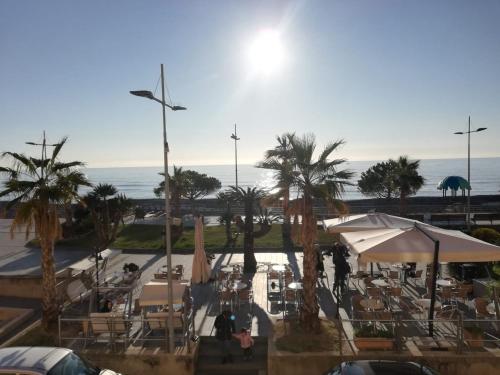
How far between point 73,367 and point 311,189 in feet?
21.9

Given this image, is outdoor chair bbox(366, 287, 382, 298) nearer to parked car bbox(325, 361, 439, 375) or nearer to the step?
the step

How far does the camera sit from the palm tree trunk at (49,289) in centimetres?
1213

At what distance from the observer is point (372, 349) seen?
32.7 feet

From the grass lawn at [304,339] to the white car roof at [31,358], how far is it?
4964 mm

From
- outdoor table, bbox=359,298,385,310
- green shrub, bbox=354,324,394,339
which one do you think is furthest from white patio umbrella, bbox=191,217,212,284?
green shrub, bbox=354,324,394,339

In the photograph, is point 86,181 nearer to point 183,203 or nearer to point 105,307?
point 105,307

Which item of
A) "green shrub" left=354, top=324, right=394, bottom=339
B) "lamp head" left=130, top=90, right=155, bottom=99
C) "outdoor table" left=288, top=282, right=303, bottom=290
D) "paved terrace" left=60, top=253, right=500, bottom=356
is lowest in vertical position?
"paved terrace" left=60, top=253, right=500, bottom=356

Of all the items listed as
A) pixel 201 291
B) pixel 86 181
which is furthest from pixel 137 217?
pixel 86 181

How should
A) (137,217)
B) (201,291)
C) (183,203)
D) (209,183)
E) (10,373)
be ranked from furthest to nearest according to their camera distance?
(209,183) → (183,203) → (137,217) → (201,291) → (10,373)

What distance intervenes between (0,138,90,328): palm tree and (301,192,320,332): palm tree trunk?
6.54 metres

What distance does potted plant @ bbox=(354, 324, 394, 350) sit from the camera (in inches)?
391

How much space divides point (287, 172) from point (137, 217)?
27.0m

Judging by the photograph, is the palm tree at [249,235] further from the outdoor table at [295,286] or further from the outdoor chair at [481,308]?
the outdoor chair at [481,308]

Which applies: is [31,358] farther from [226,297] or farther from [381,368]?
[381,368]
